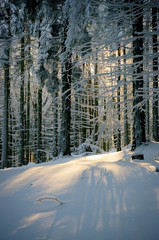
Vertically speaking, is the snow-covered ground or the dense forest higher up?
the dense forest

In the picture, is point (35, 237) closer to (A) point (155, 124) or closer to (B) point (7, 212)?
(B) point (7, 212)

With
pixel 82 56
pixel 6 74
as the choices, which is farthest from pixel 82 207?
pixel 6 74

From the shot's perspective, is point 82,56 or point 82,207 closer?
point 82,207

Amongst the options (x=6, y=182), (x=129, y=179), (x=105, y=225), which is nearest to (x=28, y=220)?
(x=105, y=225)

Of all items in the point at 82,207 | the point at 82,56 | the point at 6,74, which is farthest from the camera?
the point at 6,74

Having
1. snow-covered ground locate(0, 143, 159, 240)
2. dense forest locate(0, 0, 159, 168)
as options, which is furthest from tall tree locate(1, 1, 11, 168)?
snow-covered ground locate(0, 143, 159, 240)

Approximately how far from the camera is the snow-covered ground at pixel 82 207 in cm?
107

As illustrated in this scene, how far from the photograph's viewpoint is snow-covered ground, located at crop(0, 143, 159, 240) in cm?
107

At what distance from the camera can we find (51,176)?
231 centimetres

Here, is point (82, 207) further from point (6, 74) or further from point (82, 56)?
point (6, 74)

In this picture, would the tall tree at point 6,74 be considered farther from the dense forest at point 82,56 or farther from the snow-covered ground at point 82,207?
the snow-covered ground at point 82,207

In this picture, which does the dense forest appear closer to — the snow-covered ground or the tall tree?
the tall tree

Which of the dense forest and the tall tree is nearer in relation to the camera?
the dense forest

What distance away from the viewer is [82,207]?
4.65 feet
